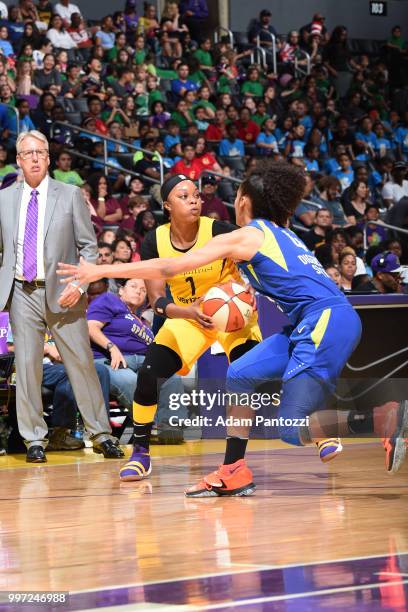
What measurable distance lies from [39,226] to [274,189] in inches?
95.7

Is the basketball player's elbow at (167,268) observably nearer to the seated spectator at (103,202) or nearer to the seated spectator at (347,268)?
the seated spectator at (347,268)

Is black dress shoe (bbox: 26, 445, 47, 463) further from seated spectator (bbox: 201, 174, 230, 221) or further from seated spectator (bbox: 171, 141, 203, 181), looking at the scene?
seated spectator (bbox: 171, 141, 203, 181)

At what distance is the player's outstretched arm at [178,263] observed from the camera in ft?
17.6

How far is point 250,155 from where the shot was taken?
18172 millimetres

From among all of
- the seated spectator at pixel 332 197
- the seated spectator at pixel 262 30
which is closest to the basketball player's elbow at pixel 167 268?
the seated spectator at pixel 332 197

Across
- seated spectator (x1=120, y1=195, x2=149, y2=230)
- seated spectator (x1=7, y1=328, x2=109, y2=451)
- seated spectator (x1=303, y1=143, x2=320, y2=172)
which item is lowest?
seated spectator (x1=7, y1=328, x2=109, y2=451)

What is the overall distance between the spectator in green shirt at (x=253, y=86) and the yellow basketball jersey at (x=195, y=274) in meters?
13.2

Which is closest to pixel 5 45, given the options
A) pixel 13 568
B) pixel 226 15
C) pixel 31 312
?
pixel 226 15

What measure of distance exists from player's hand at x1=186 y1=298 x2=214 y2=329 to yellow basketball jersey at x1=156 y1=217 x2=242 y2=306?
40 cm

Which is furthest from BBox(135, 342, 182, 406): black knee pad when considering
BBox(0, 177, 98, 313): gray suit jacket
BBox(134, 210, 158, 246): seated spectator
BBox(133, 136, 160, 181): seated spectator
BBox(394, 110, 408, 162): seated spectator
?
BBox(394, 110, 408, 162): seated spectator

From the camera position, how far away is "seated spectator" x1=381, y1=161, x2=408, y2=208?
58.9ft

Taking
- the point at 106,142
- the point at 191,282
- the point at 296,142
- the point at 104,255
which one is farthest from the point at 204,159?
the point at 191,282

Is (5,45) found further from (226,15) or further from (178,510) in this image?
(178,510)

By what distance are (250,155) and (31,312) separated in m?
10.7
